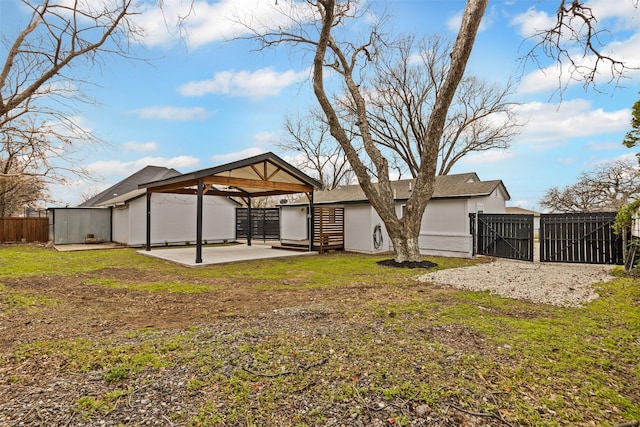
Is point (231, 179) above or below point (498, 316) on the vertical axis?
above

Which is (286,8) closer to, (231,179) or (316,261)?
(231,179)

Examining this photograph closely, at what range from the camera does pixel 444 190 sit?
1312cm

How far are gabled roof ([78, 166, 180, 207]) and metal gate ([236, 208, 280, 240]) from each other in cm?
759

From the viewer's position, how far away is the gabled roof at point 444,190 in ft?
40.1

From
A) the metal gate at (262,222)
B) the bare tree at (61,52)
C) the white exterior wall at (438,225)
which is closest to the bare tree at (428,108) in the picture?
the white exterior wall at (438,225)

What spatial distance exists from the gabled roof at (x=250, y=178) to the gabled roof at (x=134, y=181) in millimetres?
11899

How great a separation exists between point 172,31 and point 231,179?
4355mm

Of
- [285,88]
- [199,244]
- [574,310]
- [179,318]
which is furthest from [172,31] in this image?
[574,310]

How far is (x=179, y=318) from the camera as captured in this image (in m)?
4.42

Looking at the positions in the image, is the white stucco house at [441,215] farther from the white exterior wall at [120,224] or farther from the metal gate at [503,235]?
the white exterior wall at [120,224]

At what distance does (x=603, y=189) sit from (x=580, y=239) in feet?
46.7

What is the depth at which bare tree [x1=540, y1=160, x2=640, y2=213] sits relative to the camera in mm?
18297

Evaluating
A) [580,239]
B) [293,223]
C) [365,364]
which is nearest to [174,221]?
[293,223]

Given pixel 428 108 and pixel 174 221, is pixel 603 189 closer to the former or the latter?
pixel 428 108
